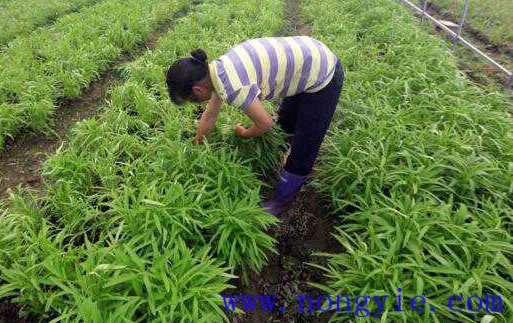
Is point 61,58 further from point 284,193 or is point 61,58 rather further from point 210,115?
point 284,193

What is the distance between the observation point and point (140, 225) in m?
2.16

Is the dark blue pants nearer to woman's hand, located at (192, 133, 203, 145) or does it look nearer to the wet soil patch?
woman's hand, located at (192, 133, 203, 145)

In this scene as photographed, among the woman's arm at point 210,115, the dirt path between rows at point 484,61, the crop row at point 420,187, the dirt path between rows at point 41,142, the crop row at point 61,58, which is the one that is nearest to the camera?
the crop row at point 420,187

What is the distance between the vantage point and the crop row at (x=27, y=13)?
628 centimetres

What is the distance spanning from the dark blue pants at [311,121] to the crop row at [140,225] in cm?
42

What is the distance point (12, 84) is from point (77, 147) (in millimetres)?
1687

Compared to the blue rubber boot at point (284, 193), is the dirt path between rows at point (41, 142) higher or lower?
lower

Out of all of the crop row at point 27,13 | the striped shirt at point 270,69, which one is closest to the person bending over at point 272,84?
the striped shirt at point 270,69

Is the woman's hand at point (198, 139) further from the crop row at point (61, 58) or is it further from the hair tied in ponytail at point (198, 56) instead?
the crop row at point (61, 58)

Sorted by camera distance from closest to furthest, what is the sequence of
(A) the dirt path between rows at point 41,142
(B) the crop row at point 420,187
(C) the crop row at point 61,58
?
(B) the crop row at point 420,187 < (A) the dirt path between rows at point 41,142 < (C) the crop row at point 61,58

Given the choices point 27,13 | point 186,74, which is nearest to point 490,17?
point 186,74

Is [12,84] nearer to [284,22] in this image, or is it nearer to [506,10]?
[284,22]

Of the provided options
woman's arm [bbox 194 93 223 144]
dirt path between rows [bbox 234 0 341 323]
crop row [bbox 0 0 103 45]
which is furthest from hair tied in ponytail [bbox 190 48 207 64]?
crop row [bbox 0 0 103 45]

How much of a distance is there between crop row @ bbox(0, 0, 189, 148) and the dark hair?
2436mm
